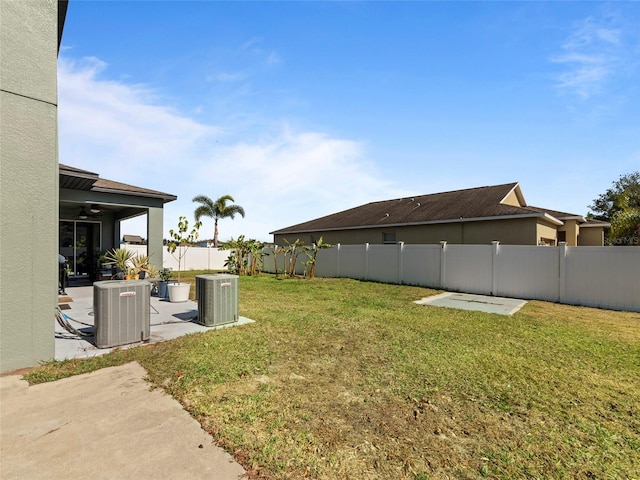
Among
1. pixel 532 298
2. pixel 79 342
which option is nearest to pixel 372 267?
pixel 532 298

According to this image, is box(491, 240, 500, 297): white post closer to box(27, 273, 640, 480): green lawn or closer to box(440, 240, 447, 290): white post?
box(440, 240, 447, 290): white post

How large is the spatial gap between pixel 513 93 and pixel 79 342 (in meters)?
12.3

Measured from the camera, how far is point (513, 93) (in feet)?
28.6

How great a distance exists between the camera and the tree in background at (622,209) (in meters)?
12.9

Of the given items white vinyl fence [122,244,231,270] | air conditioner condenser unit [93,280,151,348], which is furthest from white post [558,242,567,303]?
white vinyl fence [122,244,231,270]

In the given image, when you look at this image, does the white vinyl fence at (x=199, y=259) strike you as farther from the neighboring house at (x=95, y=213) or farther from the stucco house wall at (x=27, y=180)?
the stucco house wall at (x=27, y=180)

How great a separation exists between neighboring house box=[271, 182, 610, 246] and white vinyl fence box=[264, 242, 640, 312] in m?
3.11

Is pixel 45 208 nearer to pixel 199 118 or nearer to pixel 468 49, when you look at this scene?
pixel 199 118

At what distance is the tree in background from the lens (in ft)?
42.4

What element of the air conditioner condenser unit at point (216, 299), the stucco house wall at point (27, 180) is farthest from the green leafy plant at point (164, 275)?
the stucco house wall at point (27, 180)

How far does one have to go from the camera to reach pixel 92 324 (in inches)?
246

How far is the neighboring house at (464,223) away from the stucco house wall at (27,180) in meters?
15.4

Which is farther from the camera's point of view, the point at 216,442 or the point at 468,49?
the point at 468,49

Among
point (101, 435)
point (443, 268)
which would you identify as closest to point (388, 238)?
point (443, 268)
